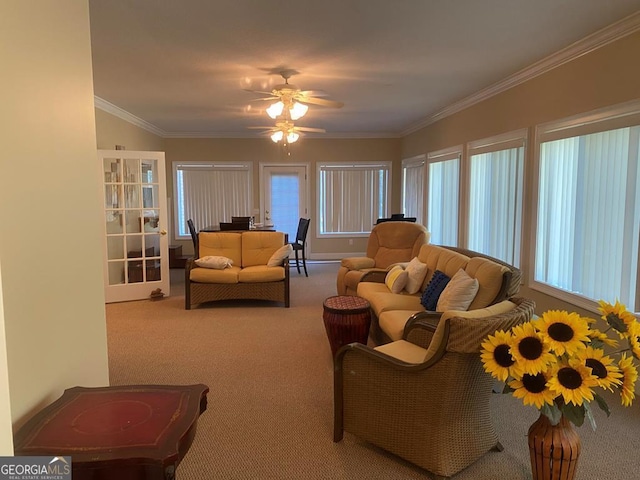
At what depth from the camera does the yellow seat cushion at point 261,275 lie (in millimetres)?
5262

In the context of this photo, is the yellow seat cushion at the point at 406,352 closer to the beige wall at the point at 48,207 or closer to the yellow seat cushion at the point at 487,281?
the yellow seat cushion at the point at 487,281

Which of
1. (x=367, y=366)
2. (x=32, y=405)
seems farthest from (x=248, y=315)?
(x=32, y=405)

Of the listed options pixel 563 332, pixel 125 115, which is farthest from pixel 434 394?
pixel 125 115

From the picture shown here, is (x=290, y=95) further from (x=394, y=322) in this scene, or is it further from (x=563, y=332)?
(x=563, y=332)

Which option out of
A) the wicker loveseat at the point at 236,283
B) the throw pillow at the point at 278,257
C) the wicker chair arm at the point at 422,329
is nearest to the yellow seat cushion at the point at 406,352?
the wicker chair arm at the point at 422,329

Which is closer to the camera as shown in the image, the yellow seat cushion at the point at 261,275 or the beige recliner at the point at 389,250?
the beige recliner at the point at 389,250

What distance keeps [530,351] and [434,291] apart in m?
1.82

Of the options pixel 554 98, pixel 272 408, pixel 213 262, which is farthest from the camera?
pixel 213 262

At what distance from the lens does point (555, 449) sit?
1817 millimetres

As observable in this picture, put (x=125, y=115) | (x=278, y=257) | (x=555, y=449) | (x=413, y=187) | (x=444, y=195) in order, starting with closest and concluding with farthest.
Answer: (x=555, y=449)
(x=278, y=257)
(x=125, y=115)
(x=444, y=195)
(x=413, y=187)

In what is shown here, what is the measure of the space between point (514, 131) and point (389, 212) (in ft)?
15.0

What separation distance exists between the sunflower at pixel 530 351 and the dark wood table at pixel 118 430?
1237 mm

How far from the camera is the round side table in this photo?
3.37 m

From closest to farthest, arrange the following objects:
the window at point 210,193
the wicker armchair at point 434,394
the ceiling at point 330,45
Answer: the wicker armchair at point 434,394 → the ceiling at point 330,45 → the window at point 210,193
